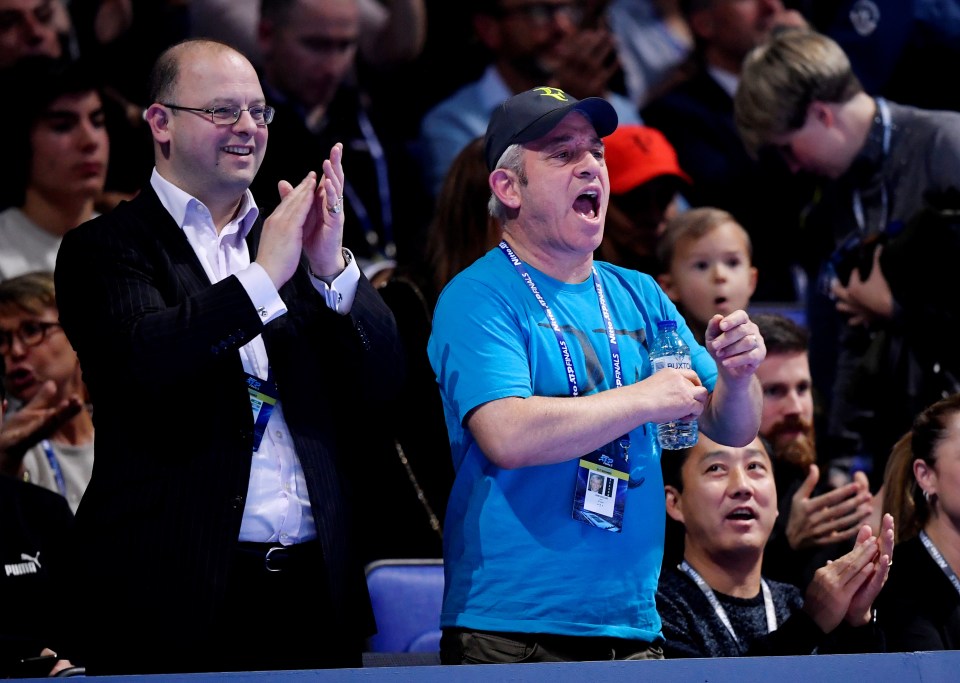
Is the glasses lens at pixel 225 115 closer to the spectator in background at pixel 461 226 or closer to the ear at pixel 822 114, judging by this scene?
the spectator in background at pixel 461 226

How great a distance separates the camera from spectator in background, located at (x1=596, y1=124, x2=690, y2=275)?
4418 mm

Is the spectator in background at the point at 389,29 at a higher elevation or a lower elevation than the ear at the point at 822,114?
higher

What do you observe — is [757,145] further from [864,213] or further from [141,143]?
[141,143]

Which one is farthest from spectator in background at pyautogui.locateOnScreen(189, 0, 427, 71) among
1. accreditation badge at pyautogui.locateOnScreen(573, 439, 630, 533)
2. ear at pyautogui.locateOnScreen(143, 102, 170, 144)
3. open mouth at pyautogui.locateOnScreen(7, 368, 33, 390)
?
accreditation badge at pyautogui.locateOnScreen(573, 439, 630, 533)

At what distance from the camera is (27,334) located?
393cm

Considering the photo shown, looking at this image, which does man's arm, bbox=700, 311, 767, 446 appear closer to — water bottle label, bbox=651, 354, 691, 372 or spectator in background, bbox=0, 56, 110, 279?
water bottle label, bbox=651, 354, 691, 372

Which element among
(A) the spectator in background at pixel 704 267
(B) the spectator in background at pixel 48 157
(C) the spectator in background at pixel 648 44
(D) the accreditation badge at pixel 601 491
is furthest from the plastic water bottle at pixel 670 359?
(C) the spectator in background at pixel 648 44

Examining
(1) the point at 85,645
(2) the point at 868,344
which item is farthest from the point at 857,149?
(1) the point at 85,645

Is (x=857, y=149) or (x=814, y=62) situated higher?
(x=814, y=62)

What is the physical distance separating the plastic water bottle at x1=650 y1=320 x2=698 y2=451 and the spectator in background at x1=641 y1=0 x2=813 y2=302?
279 cm

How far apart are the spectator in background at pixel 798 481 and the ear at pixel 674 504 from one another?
15.7 inches

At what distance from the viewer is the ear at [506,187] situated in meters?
2.69

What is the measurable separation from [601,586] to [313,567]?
1.81 ft

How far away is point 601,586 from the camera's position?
2.44 m
